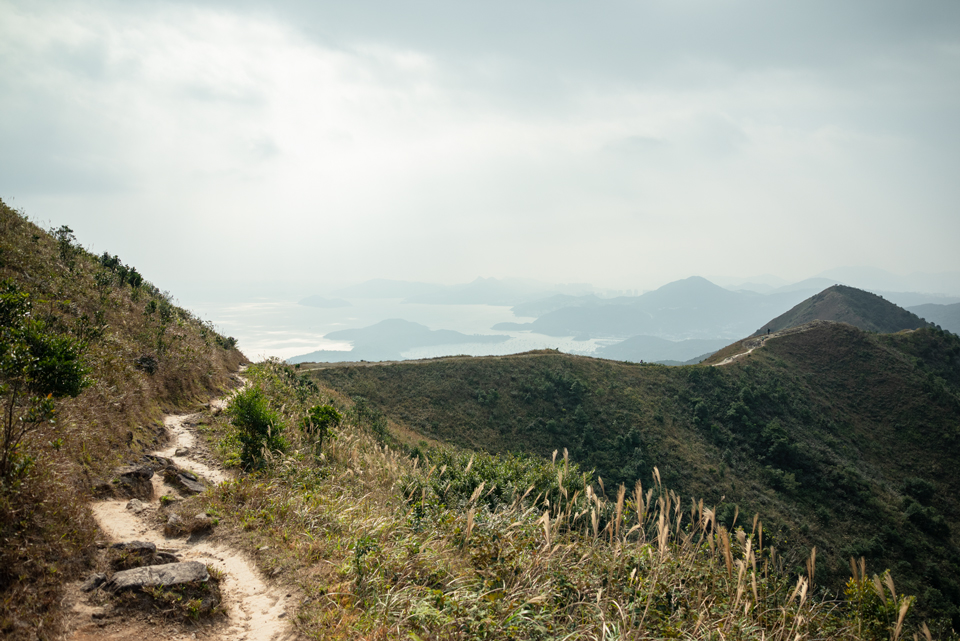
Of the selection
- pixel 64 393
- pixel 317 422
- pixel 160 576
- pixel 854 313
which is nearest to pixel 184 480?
pixel 64 393

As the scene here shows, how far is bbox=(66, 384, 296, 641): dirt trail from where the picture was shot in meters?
3.95

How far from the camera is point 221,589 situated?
4.86 m

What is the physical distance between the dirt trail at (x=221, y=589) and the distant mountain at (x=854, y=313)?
121264 mm

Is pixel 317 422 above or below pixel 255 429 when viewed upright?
below

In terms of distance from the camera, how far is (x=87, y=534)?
4750 mm

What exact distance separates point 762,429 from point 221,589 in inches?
2113

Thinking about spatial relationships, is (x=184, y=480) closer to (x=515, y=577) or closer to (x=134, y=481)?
(x=134, y=481)

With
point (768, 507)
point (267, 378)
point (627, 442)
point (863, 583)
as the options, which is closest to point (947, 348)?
point (768, 507)

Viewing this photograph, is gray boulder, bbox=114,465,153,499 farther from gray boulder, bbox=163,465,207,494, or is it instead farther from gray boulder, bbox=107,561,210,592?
gray boulder, bbox=107,561,210,592

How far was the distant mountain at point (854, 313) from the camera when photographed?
10500cm

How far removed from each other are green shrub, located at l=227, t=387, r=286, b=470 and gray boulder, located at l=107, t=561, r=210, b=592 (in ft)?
13.4

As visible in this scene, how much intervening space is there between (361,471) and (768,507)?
41.0 m

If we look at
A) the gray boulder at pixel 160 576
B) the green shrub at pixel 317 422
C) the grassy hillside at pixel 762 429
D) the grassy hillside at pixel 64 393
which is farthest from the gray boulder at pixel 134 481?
the grassy hillside at pixel 762 429

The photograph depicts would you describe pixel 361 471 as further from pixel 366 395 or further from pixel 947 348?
pixel 947 348
